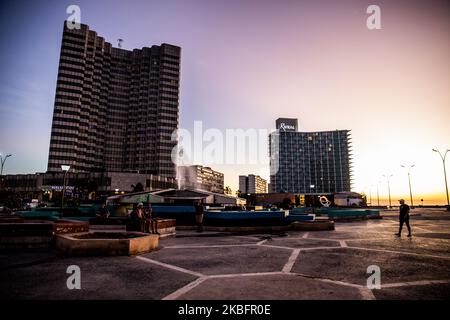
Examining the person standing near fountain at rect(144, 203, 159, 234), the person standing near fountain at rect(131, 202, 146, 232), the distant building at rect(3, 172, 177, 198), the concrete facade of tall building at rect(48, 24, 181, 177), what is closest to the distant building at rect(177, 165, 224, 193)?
the concrete facade of tall building at rect(48, 24, 181, 177)

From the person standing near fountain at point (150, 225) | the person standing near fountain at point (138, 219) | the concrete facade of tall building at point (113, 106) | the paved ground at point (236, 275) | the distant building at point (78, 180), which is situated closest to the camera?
the paved ground at point (236, 275)

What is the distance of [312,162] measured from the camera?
16438cm

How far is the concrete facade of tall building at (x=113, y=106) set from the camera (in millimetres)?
93875

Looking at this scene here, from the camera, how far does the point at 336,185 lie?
159250 millimetres

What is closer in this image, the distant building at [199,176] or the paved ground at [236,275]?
the paved ground at [236,275]

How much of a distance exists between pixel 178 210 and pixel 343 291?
47.3 ft

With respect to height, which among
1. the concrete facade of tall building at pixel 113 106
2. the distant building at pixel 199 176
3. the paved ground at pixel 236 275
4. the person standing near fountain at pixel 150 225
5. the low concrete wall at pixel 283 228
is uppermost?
the concrete facade of tall building at pixel 113 106

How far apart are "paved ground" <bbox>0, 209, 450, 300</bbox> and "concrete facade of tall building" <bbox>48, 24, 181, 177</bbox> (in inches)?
3909

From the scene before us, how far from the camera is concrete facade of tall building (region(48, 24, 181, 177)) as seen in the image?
308 ft

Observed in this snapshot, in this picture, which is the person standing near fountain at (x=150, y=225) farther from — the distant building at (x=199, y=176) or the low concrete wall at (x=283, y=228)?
the distant building at (x=199, y=176)

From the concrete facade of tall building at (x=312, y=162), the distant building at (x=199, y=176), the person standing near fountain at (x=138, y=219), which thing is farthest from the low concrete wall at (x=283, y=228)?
the concrete facade of tall building at (x=312, y=162)

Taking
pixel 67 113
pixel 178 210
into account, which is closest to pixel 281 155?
pixel 67 113

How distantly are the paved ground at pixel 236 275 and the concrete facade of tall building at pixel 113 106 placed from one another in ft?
326
